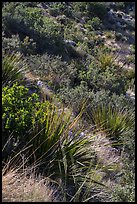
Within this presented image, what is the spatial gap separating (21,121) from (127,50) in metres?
13.1

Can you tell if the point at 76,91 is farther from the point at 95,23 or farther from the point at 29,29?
the point at 95,23

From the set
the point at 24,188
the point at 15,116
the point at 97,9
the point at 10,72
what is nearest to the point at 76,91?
the point at 10,72

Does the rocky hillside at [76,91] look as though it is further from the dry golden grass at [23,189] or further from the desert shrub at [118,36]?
the dry golden grass at [23,189]

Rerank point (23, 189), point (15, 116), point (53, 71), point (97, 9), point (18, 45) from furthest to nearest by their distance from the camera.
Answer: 1. point (97, 9)
2. point (18, 45)
3. point (53, 71)
4. point (15, 116)
5. point (23, 189)

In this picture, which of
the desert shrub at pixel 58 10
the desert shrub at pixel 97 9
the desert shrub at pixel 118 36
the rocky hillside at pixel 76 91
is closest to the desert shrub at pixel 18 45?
the rocky hillside at pixel 76 91

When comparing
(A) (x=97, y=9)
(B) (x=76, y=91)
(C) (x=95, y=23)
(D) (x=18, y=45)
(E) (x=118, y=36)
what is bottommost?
(E) (x=118, y=36)

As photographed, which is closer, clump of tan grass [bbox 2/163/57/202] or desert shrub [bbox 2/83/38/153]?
clump of tan grass [bbox 2/163/57/202]

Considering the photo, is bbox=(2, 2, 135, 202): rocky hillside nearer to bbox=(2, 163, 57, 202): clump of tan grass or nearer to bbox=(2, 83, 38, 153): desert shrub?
bbox=(2, 83, 38, 153): desert shrub

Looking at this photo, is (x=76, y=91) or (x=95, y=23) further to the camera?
(x=95, y=23)

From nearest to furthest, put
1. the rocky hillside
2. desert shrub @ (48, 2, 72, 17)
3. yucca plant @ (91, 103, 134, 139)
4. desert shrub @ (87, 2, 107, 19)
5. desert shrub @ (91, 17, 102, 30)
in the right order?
the rocky hillside, yucca plant @ (91, 103, 134, 139), desert shrub @ (48, 2, 72, 17), desert shrub @ (91, 17, 102, 30), desert shrub @ (87, 2, 107, 19)

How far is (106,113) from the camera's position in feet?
23.4

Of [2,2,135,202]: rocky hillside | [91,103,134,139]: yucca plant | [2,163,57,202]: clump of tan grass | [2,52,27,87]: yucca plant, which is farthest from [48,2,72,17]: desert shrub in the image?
[2,163,57,202]: clump of tan grass

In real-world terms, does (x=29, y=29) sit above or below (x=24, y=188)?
above

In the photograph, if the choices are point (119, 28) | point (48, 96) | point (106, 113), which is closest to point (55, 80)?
point (48, 96)
